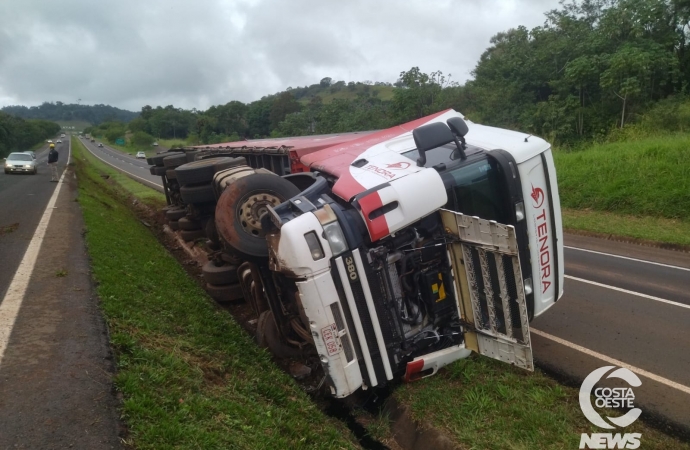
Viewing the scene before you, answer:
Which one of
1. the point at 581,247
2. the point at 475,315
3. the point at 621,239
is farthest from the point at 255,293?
the point at 621,239

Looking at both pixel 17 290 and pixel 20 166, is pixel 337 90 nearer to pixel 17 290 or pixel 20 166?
pixel 20 166

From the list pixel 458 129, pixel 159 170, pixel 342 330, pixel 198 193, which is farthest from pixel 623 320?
pixel 159 170

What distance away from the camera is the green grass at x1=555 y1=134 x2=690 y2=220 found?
12.6m

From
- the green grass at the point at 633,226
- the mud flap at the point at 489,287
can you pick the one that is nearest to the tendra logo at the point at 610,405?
the mud flap at the point at 489,287

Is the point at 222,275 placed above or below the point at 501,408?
Answer: above

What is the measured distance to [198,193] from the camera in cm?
685

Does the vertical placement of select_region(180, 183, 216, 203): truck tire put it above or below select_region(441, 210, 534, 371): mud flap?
above

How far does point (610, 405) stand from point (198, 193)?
517 centimetres

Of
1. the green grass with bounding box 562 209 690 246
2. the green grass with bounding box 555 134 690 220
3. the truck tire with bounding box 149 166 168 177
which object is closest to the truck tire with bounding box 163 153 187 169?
the truck tire with bounding box 149 166 168 177

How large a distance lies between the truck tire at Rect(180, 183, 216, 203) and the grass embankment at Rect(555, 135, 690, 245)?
8.67 metres

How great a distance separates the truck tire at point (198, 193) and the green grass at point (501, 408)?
12.2ft

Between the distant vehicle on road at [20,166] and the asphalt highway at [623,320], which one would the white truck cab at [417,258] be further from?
the distant vehicle on road at [20,166]

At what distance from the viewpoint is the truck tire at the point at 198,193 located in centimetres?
684

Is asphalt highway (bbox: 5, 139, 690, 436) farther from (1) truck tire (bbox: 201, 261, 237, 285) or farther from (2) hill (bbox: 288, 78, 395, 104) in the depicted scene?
(2) hill (bbox: 288, 78, 395, 104)
